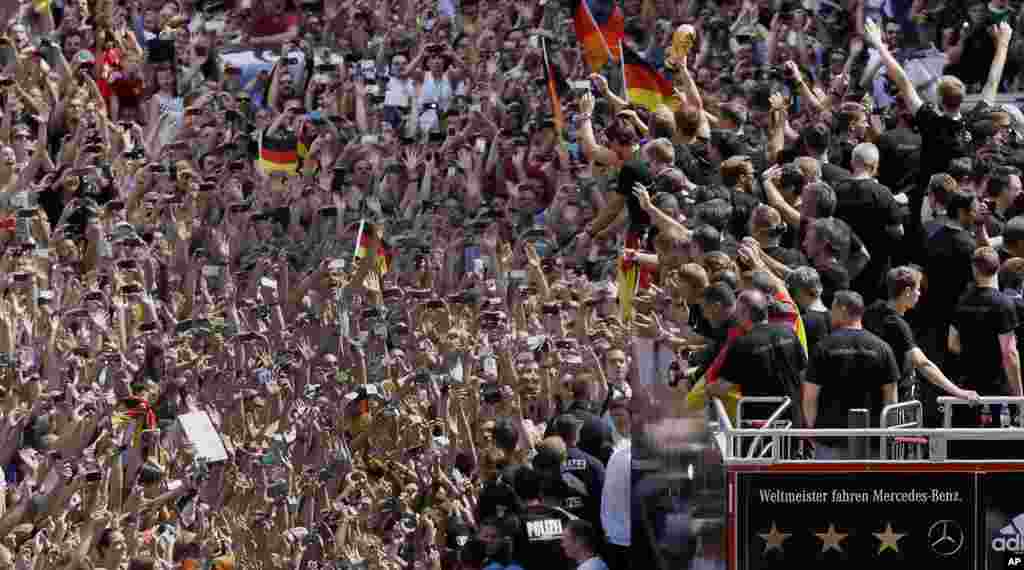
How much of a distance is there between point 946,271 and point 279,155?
15.2 metres

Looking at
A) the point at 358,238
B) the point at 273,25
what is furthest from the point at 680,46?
the point at 273,25

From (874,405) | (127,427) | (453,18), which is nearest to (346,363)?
(127,427)

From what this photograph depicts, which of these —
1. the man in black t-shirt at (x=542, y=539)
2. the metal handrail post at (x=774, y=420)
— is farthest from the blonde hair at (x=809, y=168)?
the metal handrail post at (x=774, y=420)

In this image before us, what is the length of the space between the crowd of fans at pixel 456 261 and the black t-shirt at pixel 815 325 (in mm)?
17

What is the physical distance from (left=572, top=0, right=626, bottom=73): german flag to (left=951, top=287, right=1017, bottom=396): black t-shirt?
968 centimetres

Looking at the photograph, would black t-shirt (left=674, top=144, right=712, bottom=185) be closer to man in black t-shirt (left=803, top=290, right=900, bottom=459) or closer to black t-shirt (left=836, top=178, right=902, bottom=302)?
black t-shirt (left=836, top=178, right=902, bottom=302)

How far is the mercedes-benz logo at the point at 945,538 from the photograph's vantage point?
13.2m

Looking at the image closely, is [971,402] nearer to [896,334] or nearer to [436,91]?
[896,334]

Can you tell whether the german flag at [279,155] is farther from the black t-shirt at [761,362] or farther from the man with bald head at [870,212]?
the black t-shirt at [761,362]

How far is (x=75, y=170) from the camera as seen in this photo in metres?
30.0

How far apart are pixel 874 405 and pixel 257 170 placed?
56.8ft

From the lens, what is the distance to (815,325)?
1456cm

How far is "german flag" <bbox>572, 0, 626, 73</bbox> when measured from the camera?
2447 centimetres

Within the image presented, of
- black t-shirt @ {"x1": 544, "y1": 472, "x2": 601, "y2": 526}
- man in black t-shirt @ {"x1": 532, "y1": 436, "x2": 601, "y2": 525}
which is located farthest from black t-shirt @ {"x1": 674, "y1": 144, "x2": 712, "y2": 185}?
black t-shirt @ {"x1": 544, "y1": 472, "x2": 601, "y2": 526}
